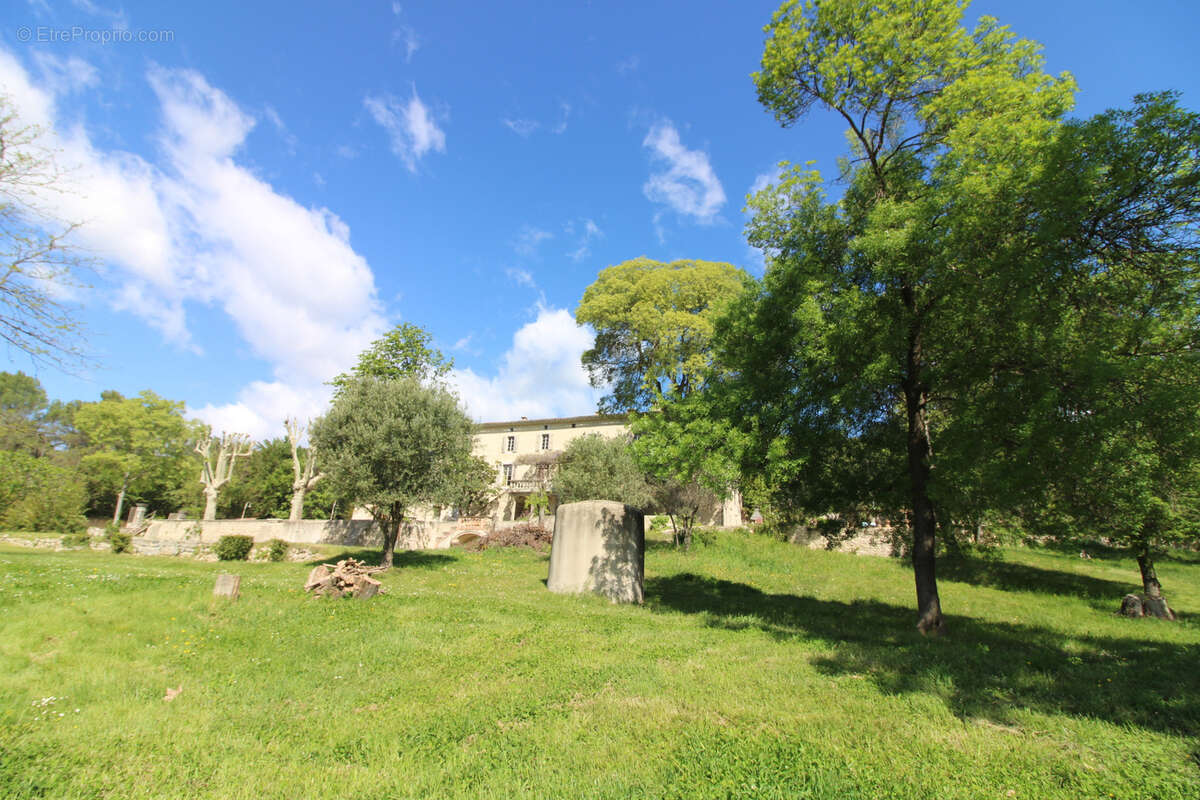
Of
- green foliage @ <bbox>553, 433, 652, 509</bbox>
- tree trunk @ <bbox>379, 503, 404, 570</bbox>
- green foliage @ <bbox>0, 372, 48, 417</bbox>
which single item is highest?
green foliage @ <bbox>0, 372, 48, 417</bbox>

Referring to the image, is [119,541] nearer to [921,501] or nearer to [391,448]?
[391,448]

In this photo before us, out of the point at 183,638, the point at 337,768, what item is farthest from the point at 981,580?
the point at 183,638

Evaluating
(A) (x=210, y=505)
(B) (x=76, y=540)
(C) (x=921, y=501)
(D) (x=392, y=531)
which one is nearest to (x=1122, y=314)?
(C) (x=921, y=501)

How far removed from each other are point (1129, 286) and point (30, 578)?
79.6 ft

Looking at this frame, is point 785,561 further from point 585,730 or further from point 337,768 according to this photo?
point 337,768

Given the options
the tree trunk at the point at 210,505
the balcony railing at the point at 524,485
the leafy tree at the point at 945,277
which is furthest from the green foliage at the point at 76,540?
the leafy tree at the point at 945,277

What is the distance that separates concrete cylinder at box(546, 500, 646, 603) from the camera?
14.0 metres

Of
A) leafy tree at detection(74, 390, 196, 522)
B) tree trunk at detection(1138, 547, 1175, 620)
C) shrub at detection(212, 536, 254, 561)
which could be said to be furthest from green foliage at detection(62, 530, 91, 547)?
tree trunk at detection(1138, 547, 1175, 620)

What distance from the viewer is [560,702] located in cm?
641

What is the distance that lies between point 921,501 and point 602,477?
57.6 ft

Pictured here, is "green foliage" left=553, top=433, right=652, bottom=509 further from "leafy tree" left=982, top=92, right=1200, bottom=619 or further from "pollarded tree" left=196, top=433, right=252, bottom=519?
"pollarded tree" left=196, top=433, right=252, bottom=519

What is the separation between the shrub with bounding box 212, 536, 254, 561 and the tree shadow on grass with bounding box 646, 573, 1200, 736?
22274mm

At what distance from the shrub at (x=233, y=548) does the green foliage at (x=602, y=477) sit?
1539 centimetres

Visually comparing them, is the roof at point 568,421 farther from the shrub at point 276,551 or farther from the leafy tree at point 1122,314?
the leafy tree at point 1122,314
